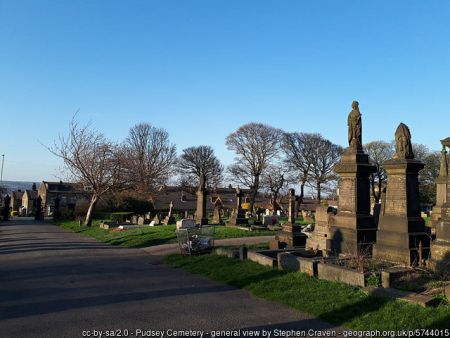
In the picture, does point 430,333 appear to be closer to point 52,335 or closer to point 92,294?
point 52,335

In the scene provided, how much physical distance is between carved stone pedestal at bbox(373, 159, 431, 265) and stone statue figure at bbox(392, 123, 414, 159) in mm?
253

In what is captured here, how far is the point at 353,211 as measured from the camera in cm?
1315

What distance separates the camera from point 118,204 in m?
44.8

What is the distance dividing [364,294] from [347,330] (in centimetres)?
163

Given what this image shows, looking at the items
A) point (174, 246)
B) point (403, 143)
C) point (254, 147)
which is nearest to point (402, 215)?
point (403, 143)

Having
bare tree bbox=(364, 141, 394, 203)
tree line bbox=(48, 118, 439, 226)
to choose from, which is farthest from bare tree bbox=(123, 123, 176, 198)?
bare tree bbox=(364, 141, 394, 203)

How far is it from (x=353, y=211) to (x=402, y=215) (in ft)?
7.25

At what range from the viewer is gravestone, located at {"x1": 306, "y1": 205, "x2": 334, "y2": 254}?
14148 mm

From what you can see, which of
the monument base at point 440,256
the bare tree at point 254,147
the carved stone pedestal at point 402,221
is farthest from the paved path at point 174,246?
the bare tree at point 254,147

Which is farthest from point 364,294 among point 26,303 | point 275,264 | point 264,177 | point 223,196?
point 223,196

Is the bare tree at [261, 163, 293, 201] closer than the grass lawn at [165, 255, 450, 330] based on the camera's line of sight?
No

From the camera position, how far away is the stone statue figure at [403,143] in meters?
11.5

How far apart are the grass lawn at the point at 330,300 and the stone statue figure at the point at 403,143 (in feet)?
15.9

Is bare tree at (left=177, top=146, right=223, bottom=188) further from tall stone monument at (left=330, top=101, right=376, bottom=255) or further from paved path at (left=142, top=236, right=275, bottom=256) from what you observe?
tall stone monument at (left=330, top=101, right=376, bottom=255)
